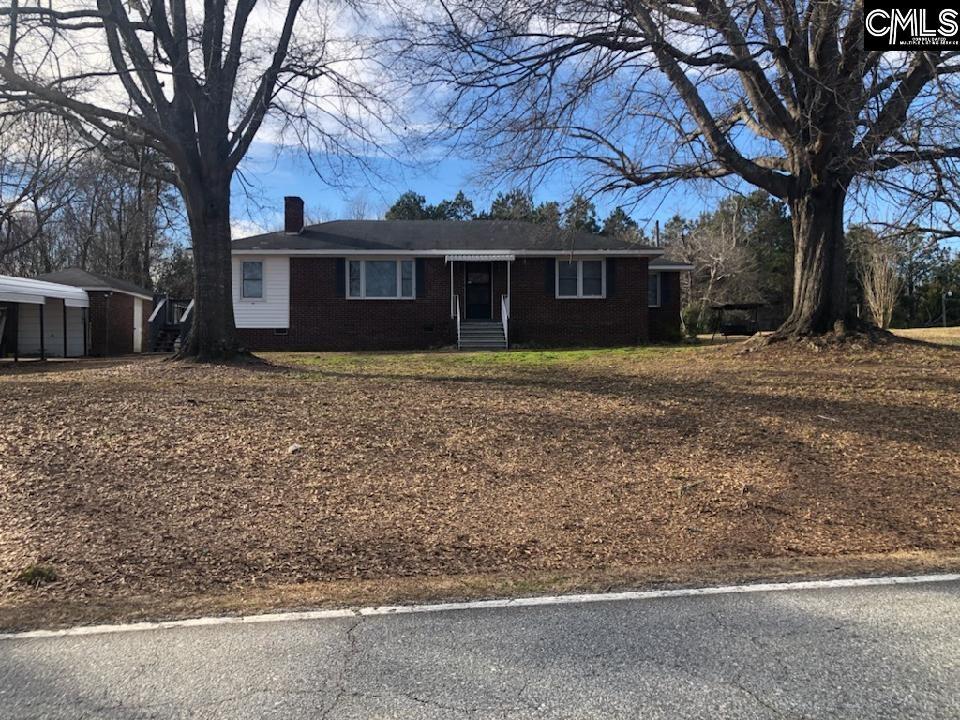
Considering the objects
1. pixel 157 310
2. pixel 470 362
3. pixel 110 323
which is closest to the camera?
pixel 470 362

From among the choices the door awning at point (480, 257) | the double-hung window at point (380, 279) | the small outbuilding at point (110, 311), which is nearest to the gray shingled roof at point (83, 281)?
the small outbuilding at point (110, 311)

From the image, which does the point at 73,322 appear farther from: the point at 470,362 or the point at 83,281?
the point at 470,362

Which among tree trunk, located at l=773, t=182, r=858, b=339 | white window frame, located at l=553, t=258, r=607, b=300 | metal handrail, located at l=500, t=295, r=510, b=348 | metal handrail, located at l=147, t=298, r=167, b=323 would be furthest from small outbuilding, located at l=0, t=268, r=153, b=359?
tree trunk, located at l=773, t=182, r=858, b=339

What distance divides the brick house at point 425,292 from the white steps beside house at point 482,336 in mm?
53

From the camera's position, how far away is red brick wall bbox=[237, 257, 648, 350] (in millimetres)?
20875

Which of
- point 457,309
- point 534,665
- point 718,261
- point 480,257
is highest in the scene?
point 718,261

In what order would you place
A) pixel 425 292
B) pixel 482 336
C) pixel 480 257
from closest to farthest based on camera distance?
pixel 480 257 → pixel 482 336 → pixel 425 292

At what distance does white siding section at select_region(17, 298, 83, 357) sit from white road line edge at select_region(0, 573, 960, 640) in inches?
826

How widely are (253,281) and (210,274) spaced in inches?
338

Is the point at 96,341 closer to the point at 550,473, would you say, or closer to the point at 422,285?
the point at 422,285

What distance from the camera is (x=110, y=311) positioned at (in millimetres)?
22344

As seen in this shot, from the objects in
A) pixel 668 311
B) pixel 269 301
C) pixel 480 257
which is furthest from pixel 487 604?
pixel 668 311

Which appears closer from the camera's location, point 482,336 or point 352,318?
point 482,336

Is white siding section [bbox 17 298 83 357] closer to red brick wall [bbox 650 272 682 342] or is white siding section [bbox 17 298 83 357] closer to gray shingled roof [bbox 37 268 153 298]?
gray shingled roof [bbox 37 268 153 298]
